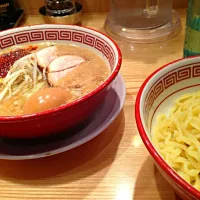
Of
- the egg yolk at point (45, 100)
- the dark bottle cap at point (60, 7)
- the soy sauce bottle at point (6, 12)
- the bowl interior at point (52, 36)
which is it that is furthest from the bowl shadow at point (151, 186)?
the soy sauce bottle at point (6, 12)

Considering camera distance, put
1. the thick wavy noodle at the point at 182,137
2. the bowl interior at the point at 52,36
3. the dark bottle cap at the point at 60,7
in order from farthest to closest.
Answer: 1. the dark bottle cap at the point at 60,7
2. the bowl interior at the point at 52,36
3. the thick wavy noodle at the point at 182,137

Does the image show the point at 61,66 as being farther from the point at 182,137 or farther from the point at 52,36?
the point at 182,137

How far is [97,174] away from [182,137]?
0.69ft

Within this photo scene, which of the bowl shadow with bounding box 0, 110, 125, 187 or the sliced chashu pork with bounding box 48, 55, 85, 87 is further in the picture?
the sliced chashu pork with bounding box 48, 55, 85, 87

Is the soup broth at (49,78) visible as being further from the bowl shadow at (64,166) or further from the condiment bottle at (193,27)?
the condiment bottle at (193,27)

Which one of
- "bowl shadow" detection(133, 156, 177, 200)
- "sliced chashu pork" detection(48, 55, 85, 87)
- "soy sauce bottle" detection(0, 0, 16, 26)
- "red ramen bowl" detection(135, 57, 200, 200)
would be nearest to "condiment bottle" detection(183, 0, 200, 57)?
"red ramen bowl" detection(135, 57, 200, 200)

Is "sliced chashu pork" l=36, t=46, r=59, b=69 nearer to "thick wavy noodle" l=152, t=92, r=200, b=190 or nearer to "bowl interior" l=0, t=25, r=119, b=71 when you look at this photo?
"bowl interior" l=0, t=25, r=119, b=71

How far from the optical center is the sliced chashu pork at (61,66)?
2.94ft

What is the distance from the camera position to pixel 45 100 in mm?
739

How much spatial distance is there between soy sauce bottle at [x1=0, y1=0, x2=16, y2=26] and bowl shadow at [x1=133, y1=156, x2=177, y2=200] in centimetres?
102

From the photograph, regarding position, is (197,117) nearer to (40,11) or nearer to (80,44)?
(80,44)

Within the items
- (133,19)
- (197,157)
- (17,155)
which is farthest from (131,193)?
(133,19)

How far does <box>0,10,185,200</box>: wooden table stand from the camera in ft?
2.19

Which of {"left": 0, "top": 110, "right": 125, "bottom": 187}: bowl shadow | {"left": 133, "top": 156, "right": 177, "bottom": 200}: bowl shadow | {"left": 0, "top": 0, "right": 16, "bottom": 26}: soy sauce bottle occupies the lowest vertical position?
{"left": 0, "top": 110, "right": 125, "bottom": 187}: bowl shadow
